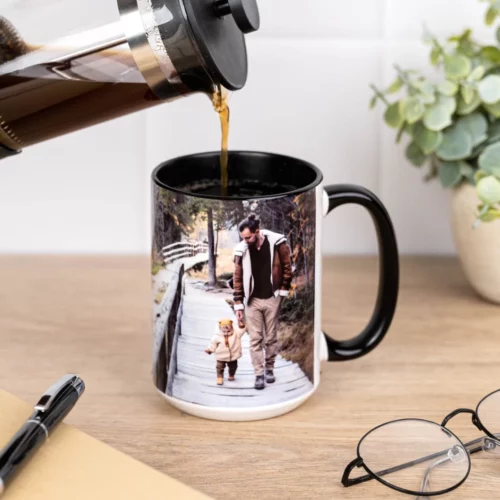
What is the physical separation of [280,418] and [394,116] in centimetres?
32

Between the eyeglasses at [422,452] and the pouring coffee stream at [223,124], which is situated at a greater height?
the pouring coffee stream at [223,124]

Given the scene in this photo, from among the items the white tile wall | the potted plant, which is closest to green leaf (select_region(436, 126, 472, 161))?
the potted plant

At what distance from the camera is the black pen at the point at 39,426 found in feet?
1.62

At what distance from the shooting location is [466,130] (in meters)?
0.77

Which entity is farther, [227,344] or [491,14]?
[491,14]

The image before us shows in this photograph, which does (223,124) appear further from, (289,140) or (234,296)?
(289,140)

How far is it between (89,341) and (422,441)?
11.7 inches

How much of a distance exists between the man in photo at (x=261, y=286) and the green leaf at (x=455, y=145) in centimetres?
26

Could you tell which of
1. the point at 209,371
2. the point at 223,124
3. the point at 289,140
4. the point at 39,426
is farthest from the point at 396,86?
the point at 39,426

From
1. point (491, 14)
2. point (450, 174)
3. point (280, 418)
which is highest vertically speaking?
point (491, 14)

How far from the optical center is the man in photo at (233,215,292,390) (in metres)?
0.57

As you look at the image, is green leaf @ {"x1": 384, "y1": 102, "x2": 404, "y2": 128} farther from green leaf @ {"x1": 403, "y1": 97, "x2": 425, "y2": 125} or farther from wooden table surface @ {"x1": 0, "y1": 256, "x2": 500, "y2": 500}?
wooden table surface @ {"x1": 0, "y1": 256, "x2": 500, "y2": 500}

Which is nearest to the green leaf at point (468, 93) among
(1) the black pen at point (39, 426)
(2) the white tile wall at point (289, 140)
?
(2) the white tile wall at point (289, 140)

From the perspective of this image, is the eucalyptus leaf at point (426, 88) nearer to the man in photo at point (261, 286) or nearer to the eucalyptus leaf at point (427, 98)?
the eucalyptus leaf at point (427, 98)
